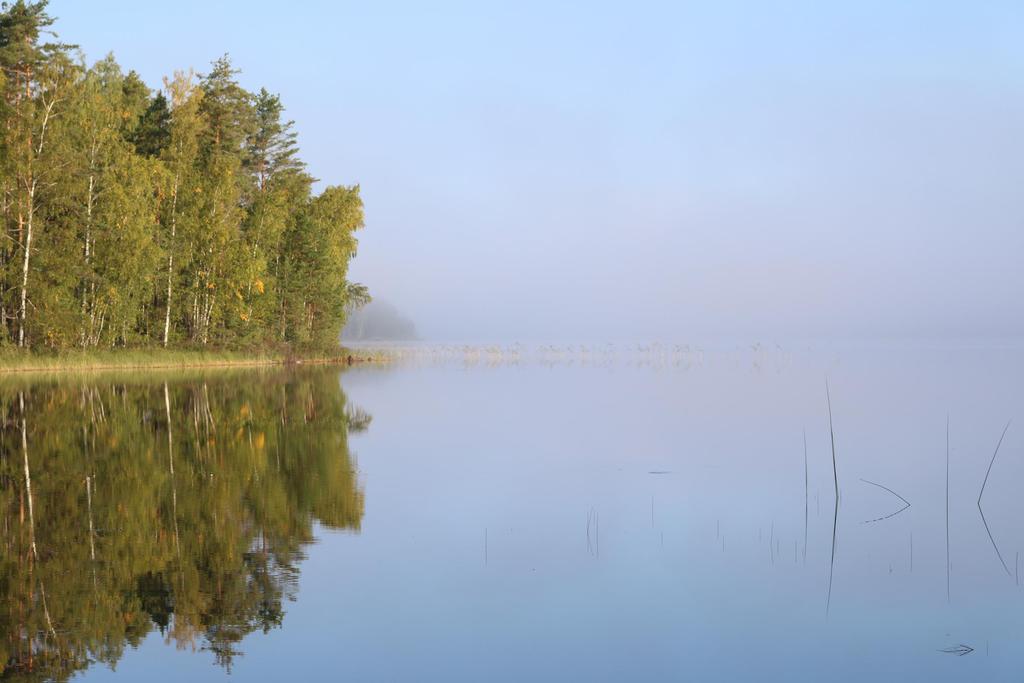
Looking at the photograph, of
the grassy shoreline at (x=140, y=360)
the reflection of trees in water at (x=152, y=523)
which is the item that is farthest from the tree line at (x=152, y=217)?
the reflection of trees in water at (x=152, y=523)

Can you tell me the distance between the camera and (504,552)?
11695mm

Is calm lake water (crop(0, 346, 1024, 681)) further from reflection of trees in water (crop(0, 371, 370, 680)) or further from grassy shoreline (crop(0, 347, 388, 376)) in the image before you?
grassy shoreline (crop(0, 347, 388, 376))

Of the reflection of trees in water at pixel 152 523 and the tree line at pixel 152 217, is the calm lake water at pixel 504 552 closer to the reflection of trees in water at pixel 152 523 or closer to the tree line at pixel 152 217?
the reflection of trees in water at pixel 152 523

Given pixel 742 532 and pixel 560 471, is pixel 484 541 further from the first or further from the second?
pixel 560 471

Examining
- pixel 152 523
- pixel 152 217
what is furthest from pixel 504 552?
pixel 152 217

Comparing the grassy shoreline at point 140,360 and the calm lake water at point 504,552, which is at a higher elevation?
the grassy shoreline at point 140,360

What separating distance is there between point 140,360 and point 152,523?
45057mm

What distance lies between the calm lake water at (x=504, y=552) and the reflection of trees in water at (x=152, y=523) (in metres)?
0.05

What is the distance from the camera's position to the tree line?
155ft

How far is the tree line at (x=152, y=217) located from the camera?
155 ft

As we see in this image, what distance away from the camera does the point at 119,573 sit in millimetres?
10008

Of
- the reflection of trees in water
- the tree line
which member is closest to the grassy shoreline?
the tree line

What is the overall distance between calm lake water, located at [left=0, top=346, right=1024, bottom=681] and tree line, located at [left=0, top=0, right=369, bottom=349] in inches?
1004

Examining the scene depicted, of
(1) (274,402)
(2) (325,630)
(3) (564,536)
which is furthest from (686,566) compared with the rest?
(1) (274,402)
